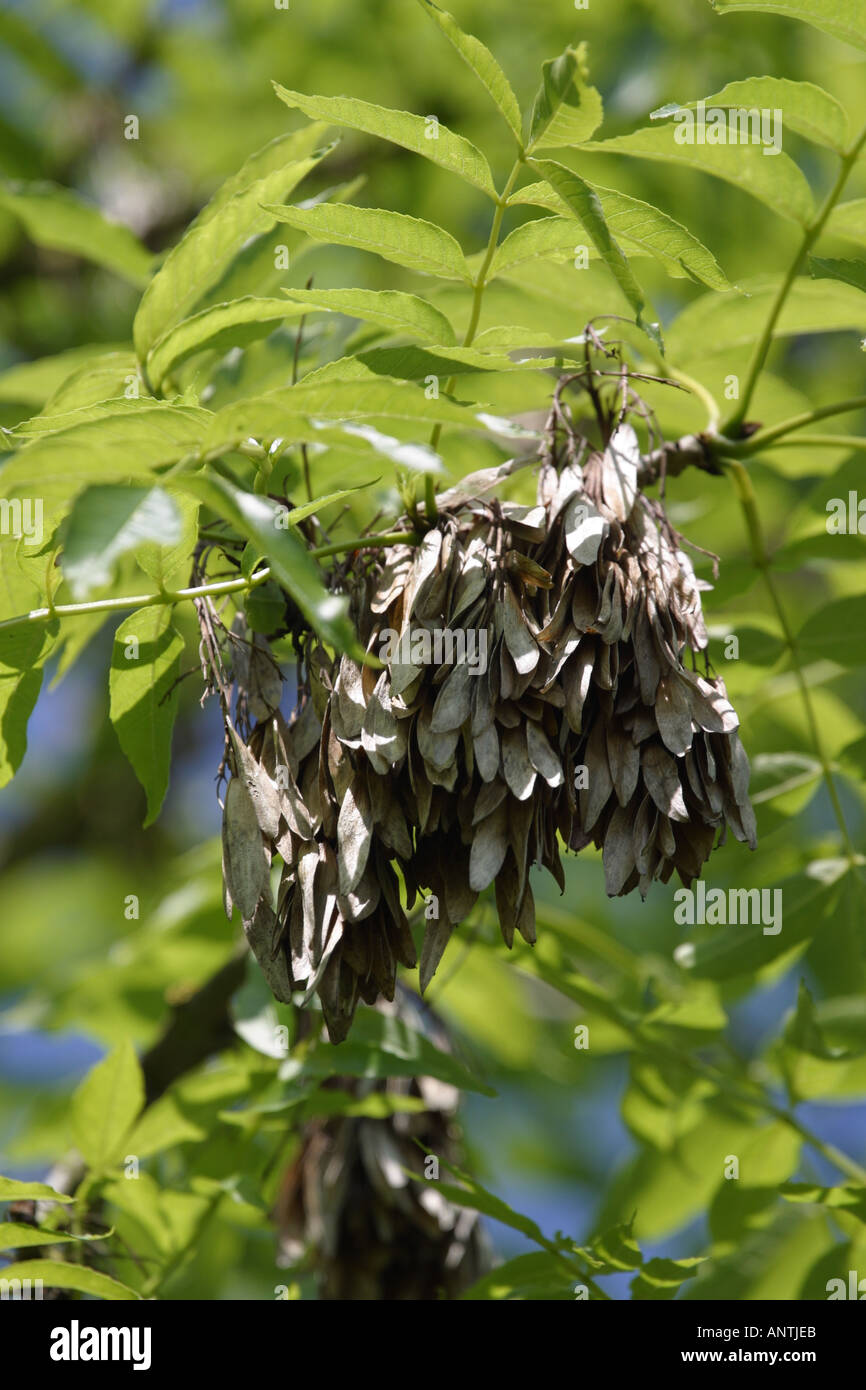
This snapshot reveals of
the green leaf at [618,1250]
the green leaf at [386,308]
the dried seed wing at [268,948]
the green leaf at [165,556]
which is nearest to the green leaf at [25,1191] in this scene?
the dried seed wing at [268,948]

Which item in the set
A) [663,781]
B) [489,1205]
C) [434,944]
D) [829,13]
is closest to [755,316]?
[829,13]

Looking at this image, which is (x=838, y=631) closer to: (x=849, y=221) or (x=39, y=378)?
(x=849, y=221)

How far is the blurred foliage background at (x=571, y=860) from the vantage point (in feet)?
7.88

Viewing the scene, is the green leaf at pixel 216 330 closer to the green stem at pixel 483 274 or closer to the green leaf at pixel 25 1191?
the green stem at pixel 483 274

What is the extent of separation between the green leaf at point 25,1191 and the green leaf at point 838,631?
5.05 ft

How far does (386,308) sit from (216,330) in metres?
0.31

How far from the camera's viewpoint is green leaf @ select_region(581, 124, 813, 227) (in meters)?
1.68

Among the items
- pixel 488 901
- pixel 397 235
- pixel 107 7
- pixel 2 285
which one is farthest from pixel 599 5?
pixel 488 901

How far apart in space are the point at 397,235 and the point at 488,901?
1.15 m

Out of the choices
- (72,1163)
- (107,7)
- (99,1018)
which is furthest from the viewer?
(107,7)

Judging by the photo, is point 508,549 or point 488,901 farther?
point 488,901

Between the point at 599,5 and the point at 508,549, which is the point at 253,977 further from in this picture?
the point at 599,5

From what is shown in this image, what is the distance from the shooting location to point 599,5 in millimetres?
3838

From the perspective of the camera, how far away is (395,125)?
1.65m
